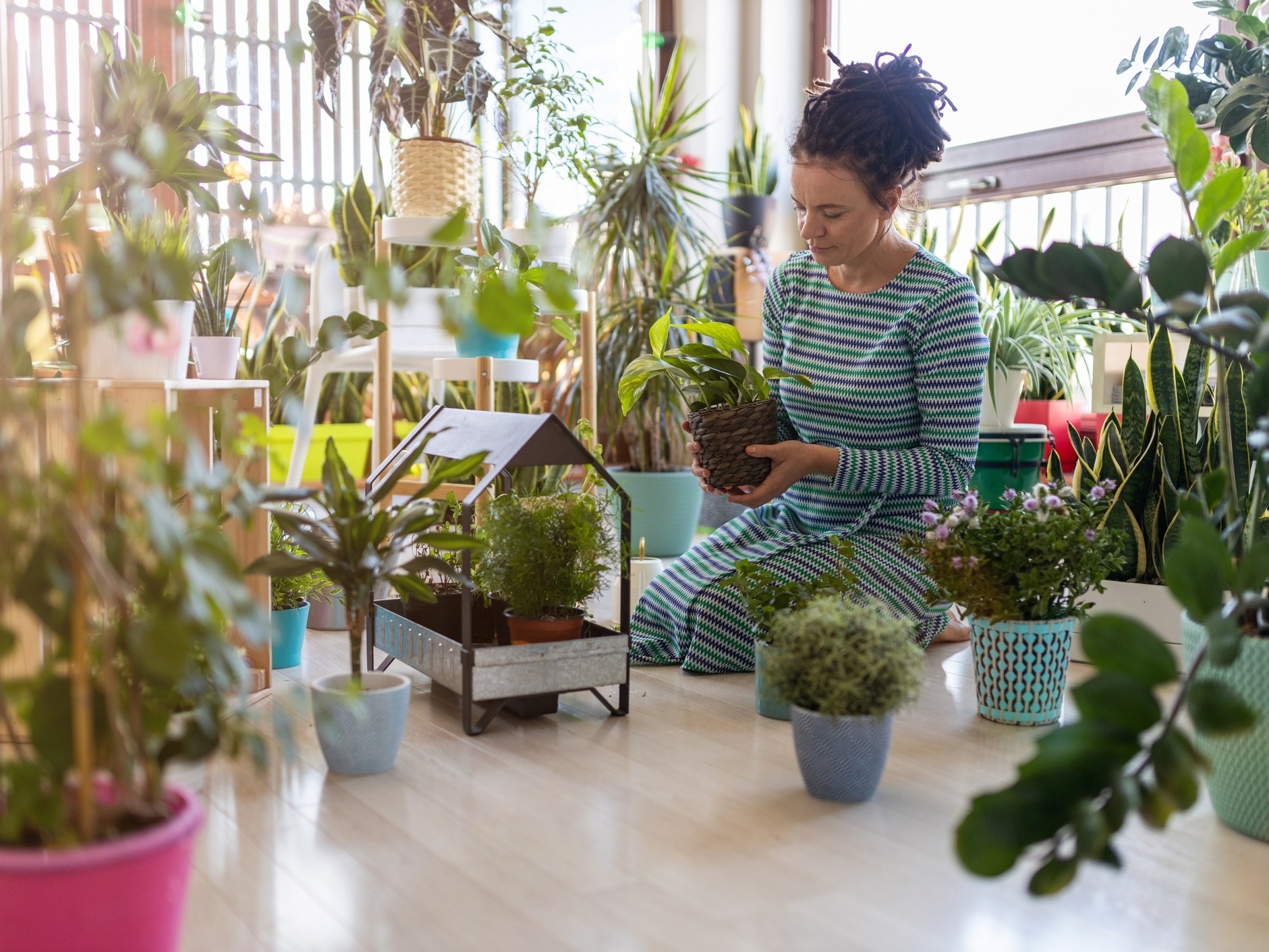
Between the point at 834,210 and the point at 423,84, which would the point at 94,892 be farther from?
the point at 423,84

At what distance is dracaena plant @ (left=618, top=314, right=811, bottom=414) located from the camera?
2369 millimetres

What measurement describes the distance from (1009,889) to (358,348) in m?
2.65

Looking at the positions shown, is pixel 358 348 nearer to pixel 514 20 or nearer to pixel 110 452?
pixel 514 20

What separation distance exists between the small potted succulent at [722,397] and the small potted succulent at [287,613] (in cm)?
81

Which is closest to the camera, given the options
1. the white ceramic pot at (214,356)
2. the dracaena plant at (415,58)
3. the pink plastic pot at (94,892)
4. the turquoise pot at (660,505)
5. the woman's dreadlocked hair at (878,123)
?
the pink plastic pot at (94,892)

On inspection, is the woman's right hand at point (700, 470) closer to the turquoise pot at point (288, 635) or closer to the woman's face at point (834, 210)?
the woman's face at point (834, 210)

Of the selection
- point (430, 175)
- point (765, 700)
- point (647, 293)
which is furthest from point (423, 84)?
point (765, 700)

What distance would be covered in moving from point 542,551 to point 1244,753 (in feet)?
3.70

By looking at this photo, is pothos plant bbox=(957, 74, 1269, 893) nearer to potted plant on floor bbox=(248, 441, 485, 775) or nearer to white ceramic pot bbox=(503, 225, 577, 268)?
potted plant on floor bbox=(248, 441, 485, 775)

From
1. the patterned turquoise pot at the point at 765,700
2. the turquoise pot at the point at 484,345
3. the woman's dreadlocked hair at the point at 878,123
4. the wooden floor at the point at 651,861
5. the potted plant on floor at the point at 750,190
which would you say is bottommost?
the wooden floor at the point at 651,861

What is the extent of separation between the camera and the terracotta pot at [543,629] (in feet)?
7.02

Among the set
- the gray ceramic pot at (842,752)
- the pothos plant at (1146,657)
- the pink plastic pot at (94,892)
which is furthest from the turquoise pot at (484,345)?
the pink plastic pot at (94,892)

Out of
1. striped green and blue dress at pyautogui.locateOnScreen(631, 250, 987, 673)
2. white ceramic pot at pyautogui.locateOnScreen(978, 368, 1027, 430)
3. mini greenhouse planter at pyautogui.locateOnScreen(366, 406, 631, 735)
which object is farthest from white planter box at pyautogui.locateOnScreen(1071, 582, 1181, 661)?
mini greenhouse planter at pyautogui.locateOnScreen(366, 406, 631, 735)

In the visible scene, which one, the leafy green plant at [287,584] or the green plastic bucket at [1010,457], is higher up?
the green plastic bucket at [1010,457]
